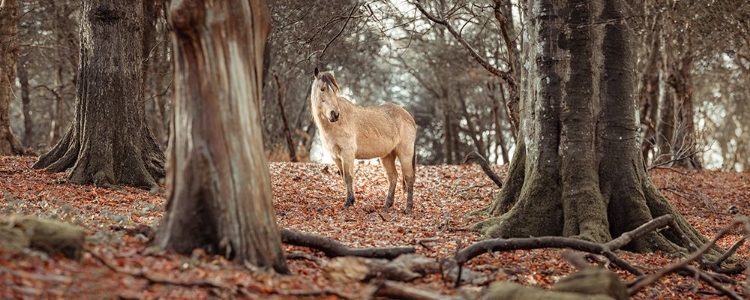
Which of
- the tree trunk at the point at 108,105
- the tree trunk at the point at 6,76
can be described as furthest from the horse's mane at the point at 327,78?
the tree trunk at the point at 6,76

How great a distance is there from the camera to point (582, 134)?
9.02 meters

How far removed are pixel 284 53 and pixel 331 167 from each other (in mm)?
7176

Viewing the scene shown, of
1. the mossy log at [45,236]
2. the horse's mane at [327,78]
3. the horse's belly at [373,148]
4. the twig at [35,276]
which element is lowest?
the twig at [35,276]

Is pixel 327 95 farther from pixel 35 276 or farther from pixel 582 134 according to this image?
pixel 35 276

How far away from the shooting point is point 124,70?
12375 millimetres

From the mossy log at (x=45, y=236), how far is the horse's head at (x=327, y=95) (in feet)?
22.3

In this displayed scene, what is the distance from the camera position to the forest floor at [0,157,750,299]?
17.0 feet

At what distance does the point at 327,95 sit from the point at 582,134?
14.9 feet

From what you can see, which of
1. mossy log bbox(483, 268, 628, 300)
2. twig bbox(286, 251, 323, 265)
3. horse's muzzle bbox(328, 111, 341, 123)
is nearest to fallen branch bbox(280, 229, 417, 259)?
twig bbox(286, 251, 323, 265)

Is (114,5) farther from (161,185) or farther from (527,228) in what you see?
(527,228)

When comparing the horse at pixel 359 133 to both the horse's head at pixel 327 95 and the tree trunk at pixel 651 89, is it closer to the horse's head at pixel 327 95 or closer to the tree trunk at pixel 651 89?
the horse's head at pixel 327 95

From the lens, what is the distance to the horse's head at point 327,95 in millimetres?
12141

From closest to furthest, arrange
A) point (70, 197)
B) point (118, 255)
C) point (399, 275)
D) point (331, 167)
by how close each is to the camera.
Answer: point (118, 255), point (399, 275), point (70, 197), point (331, 167)

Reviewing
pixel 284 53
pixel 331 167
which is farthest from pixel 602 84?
pixel 284 53
